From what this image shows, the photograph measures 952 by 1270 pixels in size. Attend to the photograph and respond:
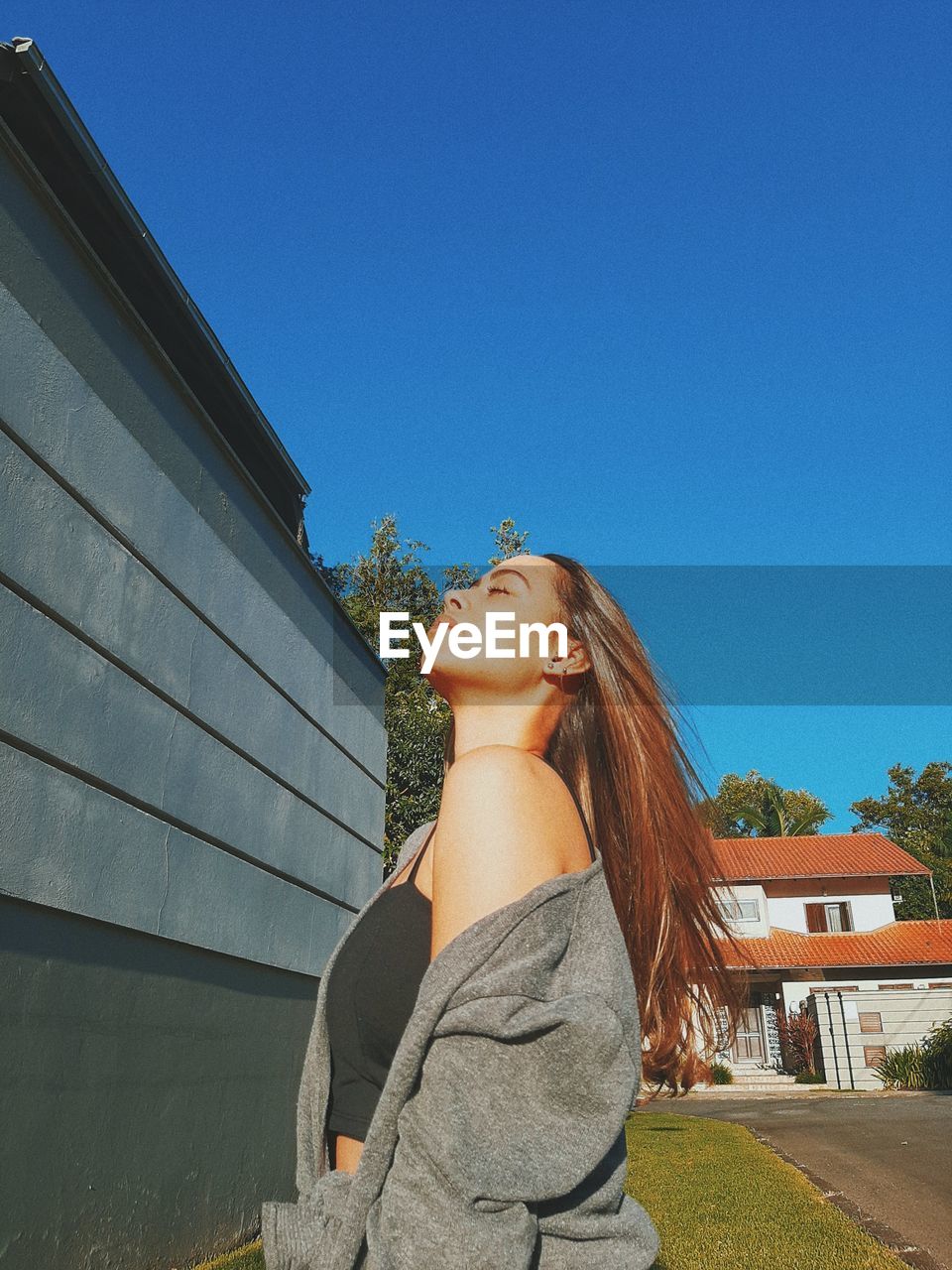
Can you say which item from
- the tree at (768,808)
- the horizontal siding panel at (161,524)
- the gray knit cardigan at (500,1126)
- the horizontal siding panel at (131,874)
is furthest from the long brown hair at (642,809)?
the tree at (768,808)

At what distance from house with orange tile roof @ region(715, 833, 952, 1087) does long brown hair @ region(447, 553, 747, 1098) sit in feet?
80.6

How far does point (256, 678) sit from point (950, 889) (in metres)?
40.4

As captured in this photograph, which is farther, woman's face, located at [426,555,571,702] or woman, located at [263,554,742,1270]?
woman's face, located at [426,555,571,702]

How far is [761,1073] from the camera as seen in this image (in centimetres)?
2620

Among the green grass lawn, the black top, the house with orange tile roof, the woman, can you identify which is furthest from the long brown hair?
the house with orange tile roof

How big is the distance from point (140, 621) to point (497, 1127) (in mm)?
3534

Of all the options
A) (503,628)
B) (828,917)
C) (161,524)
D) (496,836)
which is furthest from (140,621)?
(828,917)

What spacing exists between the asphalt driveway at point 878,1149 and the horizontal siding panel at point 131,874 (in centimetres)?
229

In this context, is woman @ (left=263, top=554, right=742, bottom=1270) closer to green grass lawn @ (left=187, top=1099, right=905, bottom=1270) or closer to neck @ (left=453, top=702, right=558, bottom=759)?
neck @ (left=453, top=702, right=558, bottom=759)

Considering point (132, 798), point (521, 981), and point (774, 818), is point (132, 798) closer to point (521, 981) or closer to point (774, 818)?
point (521, 981)

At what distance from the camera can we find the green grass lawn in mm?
4949

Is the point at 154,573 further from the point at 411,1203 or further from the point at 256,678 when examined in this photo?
the point at 411,1203

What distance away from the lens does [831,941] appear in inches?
1184

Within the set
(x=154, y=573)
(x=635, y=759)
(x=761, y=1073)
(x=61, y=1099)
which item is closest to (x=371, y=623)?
(x=154, y=573)
